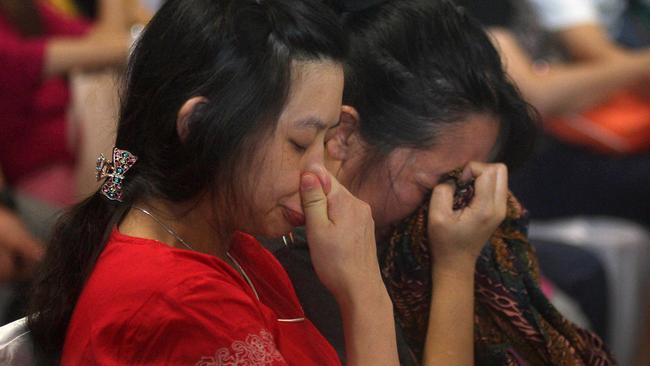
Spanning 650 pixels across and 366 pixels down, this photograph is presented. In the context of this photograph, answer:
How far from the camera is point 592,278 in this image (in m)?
2.03

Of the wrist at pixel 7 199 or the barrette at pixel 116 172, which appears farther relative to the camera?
the wrist at pixel 7 199

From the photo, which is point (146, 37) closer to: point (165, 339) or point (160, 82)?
point (160, 82)

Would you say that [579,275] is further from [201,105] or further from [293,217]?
[201,105]

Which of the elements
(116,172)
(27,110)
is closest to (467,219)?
(116,172)

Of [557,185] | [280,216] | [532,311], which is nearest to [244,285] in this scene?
[280,216]

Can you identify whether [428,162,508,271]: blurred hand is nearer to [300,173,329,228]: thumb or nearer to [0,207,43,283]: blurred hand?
[300,173,329,228]: thumb

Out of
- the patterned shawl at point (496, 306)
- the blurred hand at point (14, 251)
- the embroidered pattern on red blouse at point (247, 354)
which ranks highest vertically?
the embroidered pattern on red blouse at point (247, 354)

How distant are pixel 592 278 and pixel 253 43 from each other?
1.30 meters

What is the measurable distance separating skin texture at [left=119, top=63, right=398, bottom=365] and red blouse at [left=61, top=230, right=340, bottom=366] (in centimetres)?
5

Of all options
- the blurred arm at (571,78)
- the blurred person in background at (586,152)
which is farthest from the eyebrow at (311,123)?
the blurred person in background at (586,152)

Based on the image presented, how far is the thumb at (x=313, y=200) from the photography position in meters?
0.95

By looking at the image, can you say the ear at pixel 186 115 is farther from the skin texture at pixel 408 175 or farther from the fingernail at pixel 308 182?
the skin texture at pixel 408 175

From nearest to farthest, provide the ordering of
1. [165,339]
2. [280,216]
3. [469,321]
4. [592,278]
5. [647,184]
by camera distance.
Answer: [165,339]
[280,216]
[469,321]
[592,278]
[647,184]

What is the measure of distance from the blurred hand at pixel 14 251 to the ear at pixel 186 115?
2.81 ft
